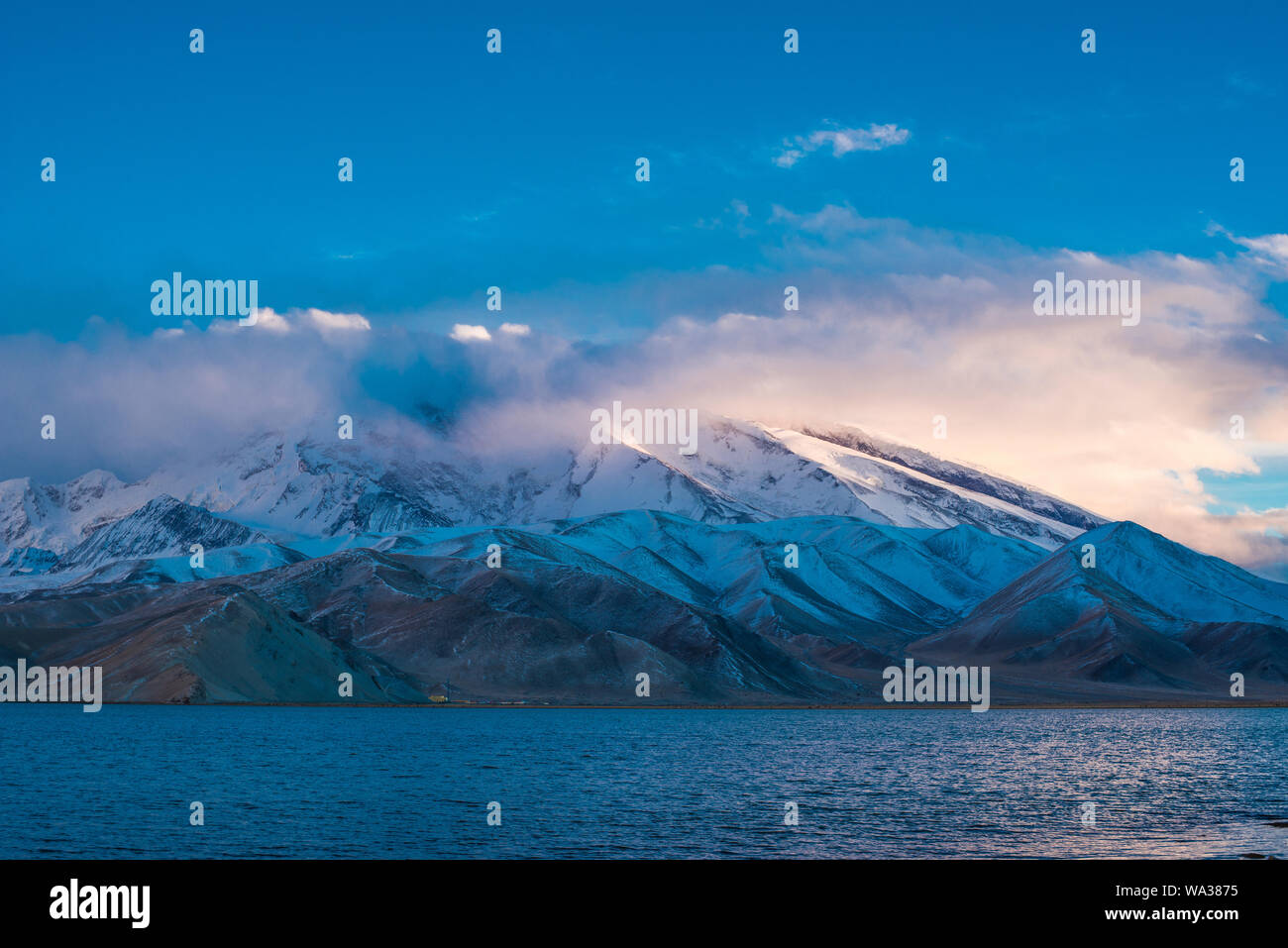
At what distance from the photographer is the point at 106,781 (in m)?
92.3

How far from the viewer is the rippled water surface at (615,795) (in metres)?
63.4

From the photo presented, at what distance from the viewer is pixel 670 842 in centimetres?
6412

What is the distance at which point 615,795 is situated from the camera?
8844 cm

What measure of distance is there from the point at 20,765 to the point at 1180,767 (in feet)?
319

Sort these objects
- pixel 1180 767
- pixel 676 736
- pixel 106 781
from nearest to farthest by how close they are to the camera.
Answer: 1. pixel 106 781
2. pixel 1180 767
3. pixel 676 736

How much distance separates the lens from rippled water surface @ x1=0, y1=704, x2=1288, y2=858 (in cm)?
6341
